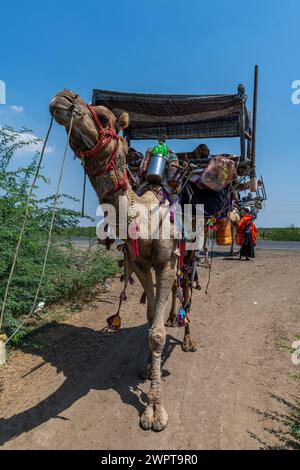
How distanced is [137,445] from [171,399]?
857 millimetres

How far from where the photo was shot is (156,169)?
3957mm

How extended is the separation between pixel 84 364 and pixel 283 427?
2539 mm

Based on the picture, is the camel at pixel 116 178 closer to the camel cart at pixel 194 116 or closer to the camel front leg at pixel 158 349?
the camel front leg at pixel 158 349

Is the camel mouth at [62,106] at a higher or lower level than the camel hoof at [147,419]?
higher

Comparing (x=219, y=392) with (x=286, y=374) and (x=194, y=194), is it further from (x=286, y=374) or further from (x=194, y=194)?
(x=194, y=194)

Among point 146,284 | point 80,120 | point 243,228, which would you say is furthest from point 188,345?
point 243,228

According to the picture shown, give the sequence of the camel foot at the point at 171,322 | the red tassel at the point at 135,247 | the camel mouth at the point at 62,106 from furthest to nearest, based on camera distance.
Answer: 1. the camel foot at the point at 171,322
2. the red tassel at the point at 135,247
3. the camel mouth at the point at 62,106

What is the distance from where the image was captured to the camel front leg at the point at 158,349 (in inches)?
133

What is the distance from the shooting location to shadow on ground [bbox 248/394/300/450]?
3.16m

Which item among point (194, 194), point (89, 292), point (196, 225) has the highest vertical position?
point (194, 194)

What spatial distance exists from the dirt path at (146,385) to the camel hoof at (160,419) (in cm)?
7

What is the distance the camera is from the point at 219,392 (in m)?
4.03

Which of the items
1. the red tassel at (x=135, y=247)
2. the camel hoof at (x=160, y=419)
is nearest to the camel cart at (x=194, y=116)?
the red tassel at (x=135, y=247)

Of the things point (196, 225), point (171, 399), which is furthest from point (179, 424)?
point (196, 225)
